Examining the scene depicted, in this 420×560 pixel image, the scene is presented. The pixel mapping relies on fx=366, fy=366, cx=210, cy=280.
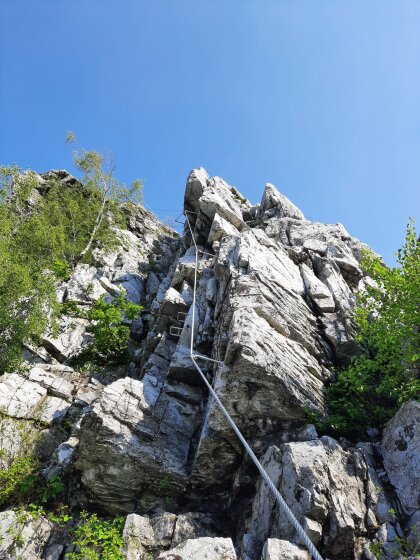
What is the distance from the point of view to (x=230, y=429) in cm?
1117

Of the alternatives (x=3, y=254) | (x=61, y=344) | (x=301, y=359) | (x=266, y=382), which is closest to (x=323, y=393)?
(x=301, y=359)

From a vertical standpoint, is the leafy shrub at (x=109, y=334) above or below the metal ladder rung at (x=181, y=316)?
below

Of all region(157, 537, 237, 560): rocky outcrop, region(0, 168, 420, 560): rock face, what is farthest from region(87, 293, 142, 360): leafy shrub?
region(157, 537, 237, 560): rocky outcrop

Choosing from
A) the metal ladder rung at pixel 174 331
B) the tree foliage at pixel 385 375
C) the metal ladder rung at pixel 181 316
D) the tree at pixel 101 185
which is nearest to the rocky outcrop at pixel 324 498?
the tree foliage at pixel 385 375

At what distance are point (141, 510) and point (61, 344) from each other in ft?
37.2

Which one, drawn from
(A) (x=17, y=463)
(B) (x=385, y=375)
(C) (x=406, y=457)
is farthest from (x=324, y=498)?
(A) (x=17, y=463)

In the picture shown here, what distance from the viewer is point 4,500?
11445mm

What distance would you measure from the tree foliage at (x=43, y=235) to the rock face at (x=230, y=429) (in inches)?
81.0

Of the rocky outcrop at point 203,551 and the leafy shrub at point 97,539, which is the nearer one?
the rocky outcrop at point 203,551

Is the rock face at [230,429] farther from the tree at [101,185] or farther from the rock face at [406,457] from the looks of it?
the tree at [101,185]

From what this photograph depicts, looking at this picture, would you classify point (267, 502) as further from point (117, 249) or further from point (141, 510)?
point (117, 249)

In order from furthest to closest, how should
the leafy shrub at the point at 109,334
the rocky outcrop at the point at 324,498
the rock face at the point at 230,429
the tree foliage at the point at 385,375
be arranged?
the leafy shrub at the point at 109,334
the tree foliage at the point at 385,375
the rock face at the point at 230,429
the rocky outcrop at the point at 324,498

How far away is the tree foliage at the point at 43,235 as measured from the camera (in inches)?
695

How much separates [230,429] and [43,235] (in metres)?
20.9
